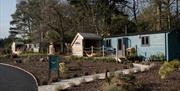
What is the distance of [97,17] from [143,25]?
659 centimetres

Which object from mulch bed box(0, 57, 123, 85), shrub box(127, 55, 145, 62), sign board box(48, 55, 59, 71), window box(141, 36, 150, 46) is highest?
window box(141, 36, 150, 46)

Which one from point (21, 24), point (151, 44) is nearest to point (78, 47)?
point (151, 44)

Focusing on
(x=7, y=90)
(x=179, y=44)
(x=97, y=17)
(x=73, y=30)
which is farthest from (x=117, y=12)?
(x=7, y=90)

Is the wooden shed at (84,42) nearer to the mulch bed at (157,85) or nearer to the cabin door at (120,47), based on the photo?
the cabin door at (120,47)

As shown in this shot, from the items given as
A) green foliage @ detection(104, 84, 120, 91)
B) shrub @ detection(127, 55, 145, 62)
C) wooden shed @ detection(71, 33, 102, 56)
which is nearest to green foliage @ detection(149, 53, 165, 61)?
shrub @ detection(127, 55, 145, 62)

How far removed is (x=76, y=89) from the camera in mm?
14102

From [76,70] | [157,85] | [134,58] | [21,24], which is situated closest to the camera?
[157,85]

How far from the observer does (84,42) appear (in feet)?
139

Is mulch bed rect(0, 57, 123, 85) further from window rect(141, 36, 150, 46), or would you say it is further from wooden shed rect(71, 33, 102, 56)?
wooden shed rect(71, 33, 102, 56)

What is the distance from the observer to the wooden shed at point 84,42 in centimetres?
4200

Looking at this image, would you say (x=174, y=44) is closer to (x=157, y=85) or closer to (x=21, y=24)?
(x=157, y=85)

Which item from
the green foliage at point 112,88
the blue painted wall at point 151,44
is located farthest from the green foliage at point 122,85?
the blue painted wall at point 151,44

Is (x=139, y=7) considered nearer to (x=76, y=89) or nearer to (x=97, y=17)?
(x=97, y=17)

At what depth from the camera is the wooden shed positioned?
42000 millimetres
